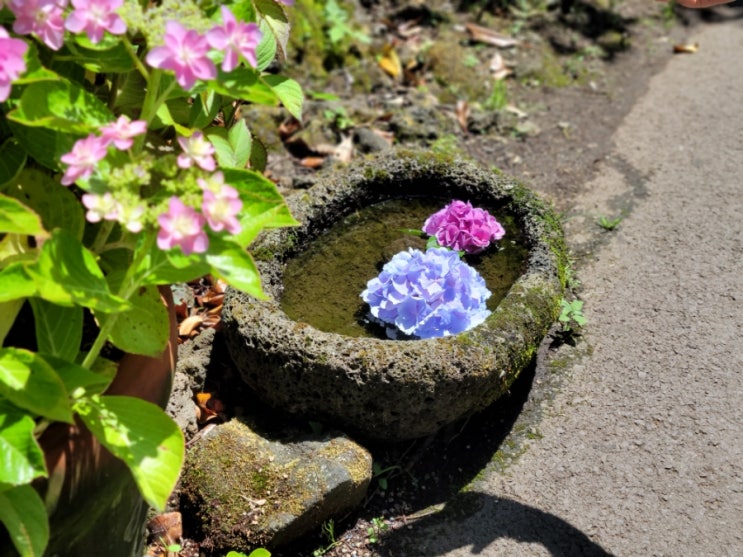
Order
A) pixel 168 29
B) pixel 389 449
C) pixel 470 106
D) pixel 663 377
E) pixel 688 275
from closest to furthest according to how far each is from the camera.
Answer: pixel 168 29
pixel 389 449
pixel 663 377
pixel 688 275
pixel 470 106

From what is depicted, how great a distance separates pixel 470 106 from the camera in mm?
4449

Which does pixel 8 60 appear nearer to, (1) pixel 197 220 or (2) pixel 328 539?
(1) pixel 197 220

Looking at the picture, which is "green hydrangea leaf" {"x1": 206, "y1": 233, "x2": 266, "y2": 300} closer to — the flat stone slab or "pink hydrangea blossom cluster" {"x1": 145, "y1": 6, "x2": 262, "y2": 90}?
"pink hydrangea blossom cluster" {"x1": 145, "y1": 6, "x2": 262, "y2": 90}

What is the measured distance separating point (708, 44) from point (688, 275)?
226 centimetres

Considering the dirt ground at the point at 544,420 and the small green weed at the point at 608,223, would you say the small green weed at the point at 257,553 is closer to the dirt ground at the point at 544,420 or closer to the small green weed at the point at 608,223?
the dirt ground at the point at 544,420

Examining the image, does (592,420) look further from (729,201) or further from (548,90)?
(548,90)

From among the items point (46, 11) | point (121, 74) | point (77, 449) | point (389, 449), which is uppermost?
point (46, 11)

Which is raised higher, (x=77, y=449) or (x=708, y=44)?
(x=77, y=449)

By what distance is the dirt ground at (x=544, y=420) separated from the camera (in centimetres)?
254

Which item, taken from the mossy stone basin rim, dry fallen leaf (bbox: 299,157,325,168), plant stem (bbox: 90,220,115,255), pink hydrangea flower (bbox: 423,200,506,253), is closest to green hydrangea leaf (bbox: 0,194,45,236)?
plant stem (bbox: 90,220,115,255)

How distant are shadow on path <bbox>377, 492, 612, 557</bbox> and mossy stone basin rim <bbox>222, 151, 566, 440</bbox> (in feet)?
0.91

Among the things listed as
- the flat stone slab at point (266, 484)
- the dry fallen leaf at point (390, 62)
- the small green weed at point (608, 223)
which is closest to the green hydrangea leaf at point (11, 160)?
the flat stone slab at point (266, 484)

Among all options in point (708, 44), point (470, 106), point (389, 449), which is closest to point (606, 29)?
point (708, 44)

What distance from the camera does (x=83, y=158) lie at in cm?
132
